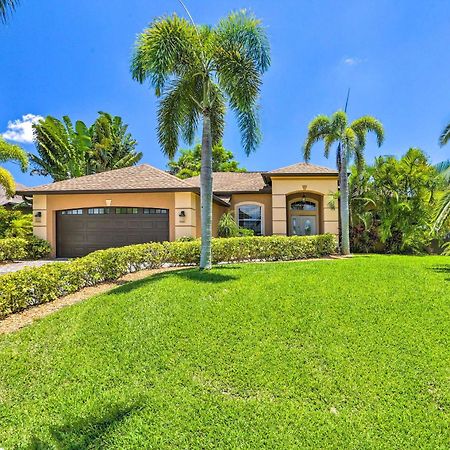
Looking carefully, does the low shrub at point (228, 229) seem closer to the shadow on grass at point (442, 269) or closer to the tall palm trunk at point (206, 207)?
the tall palm trunk at point (206, 207)

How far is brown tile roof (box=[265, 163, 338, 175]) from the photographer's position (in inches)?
685

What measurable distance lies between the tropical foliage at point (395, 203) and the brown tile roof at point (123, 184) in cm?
935

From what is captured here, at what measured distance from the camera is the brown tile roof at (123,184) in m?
15.1

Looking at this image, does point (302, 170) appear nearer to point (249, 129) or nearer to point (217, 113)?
point (217, 113)

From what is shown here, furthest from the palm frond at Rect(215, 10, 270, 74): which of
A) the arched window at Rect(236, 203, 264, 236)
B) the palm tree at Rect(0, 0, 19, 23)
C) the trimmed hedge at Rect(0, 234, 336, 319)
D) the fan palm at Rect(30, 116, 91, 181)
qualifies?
the fan palm at Rect(30, 116, 91, 181)

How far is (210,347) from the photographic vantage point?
5164 mm

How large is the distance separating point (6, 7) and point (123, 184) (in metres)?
10.3

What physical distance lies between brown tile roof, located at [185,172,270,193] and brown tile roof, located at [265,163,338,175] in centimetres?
153

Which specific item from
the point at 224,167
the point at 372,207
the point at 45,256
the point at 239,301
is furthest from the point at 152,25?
the point at 224,167

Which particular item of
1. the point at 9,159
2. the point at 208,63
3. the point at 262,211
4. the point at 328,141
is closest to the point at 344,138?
the point at 328,141

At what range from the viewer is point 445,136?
1127cm

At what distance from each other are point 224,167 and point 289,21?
24.5m

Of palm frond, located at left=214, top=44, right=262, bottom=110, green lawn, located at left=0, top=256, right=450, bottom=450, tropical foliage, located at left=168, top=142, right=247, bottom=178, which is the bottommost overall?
green lawn, located at left=0, top=256, right=450, bottom=450

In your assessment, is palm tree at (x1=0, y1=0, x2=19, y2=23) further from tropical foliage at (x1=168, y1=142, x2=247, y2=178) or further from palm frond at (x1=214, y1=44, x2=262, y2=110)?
tropical foliage at (x1=168, y1=142, x2=247, y2=178)
